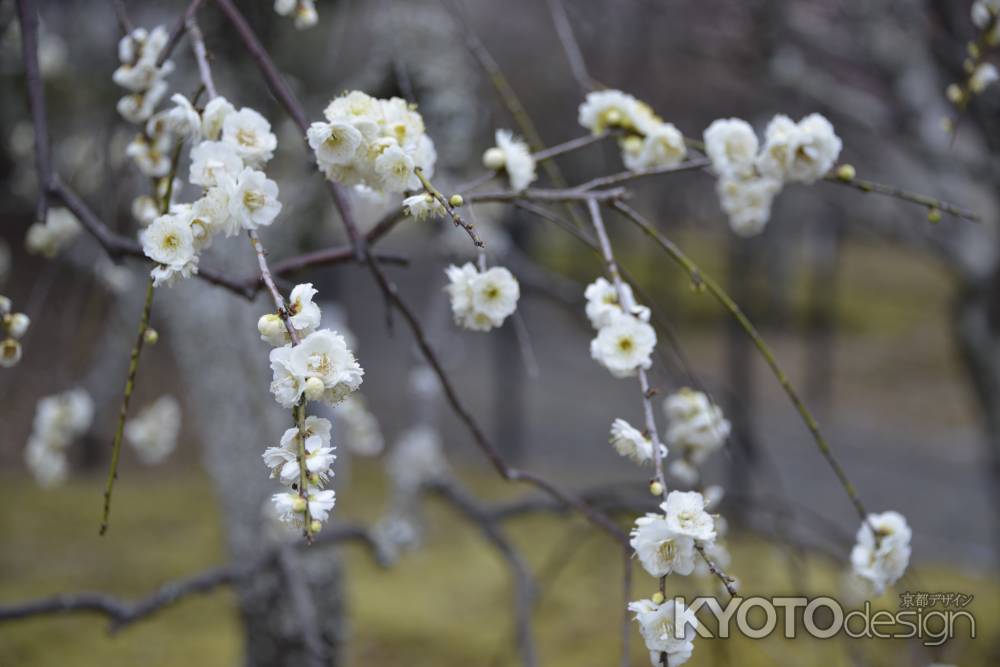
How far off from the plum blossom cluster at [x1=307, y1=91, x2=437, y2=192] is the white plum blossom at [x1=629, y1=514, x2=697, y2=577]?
0.31 metres

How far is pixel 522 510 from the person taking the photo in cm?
154

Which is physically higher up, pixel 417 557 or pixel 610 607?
pixel 610 607

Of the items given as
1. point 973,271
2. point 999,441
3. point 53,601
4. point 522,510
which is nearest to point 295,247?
point 522,510

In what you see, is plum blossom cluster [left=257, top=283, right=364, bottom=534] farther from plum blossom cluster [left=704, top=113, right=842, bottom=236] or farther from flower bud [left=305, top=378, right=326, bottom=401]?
plum blossom cluster [left=704, top=113, right=842, bottom=236]

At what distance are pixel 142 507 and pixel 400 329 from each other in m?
3.93

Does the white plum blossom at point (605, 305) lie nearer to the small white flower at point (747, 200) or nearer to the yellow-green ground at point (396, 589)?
the small white flower at point (747, 200)

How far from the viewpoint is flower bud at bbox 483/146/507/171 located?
88 cm

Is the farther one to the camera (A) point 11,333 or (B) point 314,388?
(A) point 11,333

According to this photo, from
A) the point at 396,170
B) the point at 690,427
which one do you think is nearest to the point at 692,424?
the point at 690,427

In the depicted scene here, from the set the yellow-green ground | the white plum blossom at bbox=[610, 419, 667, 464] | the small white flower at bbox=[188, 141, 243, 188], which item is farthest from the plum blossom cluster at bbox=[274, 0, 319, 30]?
the yellow-green ground

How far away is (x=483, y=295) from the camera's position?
0.80 metres

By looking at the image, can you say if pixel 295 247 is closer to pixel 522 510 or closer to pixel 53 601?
pixel 522 510

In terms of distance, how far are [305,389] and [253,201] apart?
0.61 ft

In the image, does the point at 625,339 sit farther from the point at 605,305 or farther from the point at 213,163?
the point at 213,163
